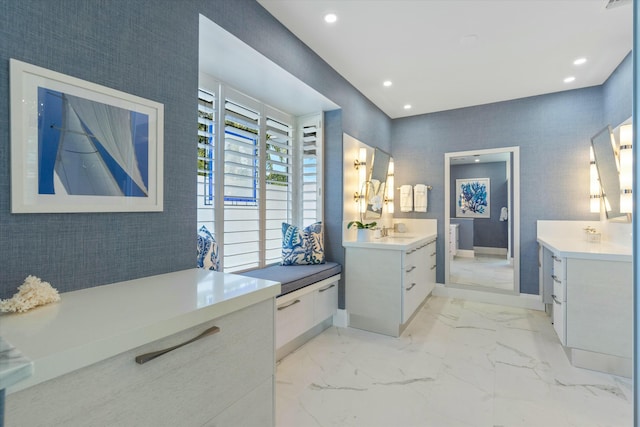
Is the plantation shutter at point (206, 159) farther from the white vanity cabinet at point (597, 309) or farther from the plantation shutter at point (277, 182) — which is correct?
the white vanity cabinet at point (597, 309)

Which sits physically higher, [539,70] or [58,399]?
[539,70]

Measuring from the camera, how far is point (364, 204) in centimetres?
→ 350

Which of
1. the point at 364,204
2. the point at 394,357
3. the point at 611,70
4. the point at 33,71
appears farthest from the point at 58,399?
the point at 611,70

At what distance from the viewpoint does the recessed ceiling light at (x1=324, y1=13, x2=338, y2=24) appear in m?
2.10

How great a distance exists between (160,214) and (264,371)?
0.88m

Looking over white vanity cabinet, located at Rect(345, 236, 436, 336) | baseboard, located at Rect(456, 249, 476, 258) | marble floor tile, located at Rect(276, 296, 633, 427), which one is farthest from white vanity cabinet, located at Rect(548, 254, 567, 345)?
baseboard, located at Rect(456, 249, 476, 258)

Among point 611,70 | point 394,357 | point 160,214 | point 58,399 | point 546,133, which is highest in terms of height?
point 611,70

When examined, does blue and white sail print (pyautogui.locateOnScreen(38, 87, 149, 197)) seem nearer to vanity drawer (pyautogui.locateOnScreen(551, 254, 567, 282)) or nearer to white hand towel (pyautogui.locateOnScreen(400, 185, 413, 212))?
vanity drawer (pyautogui.locateOnScreen(551, 254, 567, 282))

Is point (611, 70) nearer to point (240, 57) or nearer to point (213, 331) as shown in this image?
point (240, 57)

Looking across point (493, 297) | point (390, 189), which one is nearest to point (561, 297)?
point (493, 297)

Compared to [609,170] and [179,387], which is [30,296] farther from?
[609,170]

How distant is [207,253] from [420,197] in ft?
10.2

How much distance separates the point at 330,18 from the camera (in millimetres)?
2135

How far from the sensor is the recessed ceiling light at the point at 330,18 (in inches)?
82.8
